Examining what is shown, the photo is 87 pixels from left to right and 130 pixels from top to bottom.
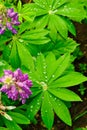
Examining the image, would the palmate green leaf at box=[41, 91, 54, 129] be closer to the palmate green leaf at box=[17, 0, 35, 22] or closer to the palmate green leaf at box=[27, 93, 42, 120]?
the palmate green leaf at box=[27, 93, 42, 120]

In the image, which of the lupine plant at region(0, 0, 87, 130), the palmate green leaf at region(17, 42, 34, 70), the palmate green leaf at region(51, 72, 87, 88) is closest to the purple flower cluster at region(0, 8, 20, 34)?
the lupine plant at region(0, 0, 87, 130)

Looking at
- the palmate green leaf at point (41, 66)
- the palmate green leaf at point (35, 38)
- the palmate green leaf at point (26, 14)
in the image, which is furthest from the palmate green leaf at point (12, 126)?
the palmate green leaf at point (26, 14)

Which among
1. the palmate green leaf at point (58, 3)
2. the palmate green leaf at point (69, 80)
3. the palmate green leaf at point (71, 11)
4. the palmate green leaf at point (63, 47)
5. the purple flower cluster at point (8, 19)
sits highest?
the purple flower cluster at point (8, 19)

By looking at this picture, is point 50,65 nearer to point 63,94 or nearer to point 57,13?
point 63,94

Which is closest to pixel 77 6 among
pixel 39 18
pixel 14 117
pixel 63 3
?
pixel 63 3

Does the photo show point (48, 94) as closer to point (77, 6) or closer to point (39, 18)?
point (39, 18)

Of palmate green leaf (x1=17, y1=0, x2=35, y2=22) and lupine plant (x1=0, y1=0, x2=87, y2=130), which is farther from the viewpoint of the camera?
palmate green leaf (x1=17, y1=0, x2=35, y2=22)

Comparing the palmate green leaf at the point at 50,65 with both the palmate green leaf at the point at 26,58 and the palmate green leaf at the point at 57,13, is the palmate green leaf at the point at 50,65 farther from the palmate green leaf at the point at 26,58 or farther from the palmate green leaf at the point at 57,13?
the palmate green leaf at the point at 57,13

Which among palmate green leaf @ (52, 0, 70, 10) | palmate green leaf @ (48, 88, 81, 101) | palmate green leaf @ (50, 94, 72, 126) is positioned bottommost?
palmate green leaf @ (50, 94, 72, 126)
